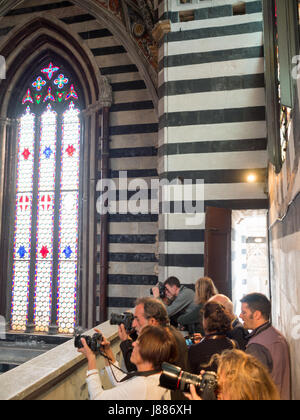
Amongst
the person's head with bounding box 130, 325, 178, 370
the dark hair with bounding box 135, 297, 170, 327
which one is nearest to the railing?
the dark hair with bounding box 135, 297, 170, 327

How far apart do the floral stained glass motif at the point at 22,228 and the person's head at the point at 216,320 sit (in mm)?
8281

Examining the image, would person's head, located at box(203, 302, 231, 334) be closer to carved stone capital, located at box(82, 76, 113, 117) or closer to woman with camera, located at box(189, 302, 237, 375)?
woman with camera, located at box(189, 302, 237, 375)

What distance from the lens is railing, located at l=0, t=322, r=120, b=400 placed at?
2.23m

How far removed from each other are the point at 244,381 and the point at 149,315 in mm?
1351

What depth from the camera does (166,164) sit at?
269 inches

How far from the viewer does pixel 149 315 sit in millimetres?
2824

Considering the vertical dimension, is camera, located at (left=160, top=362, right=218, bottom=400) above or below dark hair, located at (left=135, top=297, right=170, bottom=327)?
below

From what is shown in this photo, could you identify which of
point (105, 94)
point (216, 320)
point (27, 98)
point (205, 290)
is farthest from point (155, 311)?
point (27, 98)

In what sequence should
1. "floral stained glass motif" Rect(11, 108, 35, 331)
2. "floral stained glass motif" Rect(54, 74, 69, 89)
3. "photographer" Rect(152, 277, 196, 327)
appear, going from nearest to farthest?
"photographer" Rect(152, 277, 196, 327) → "floral stained glass motif" Rect(11, 108, 35, 331) → "floral stained glass motif" Rect(54, 74, 69, 89)

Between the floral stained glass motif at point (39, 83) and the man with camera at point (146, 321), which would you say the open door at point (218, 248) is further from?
the floral stained glass motif at point (39, 83)

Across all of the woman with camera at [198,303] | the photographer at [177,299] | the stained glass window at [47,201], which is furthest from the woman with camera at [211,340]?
the stained glass window at [47,201]

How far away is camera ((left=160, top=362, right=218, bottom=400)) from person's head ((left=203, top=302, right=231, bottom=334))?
101 centimetres

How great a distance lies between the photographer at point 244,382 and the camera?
4.98 feet

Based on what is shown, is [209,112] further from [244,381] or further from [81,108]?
[244,381]
